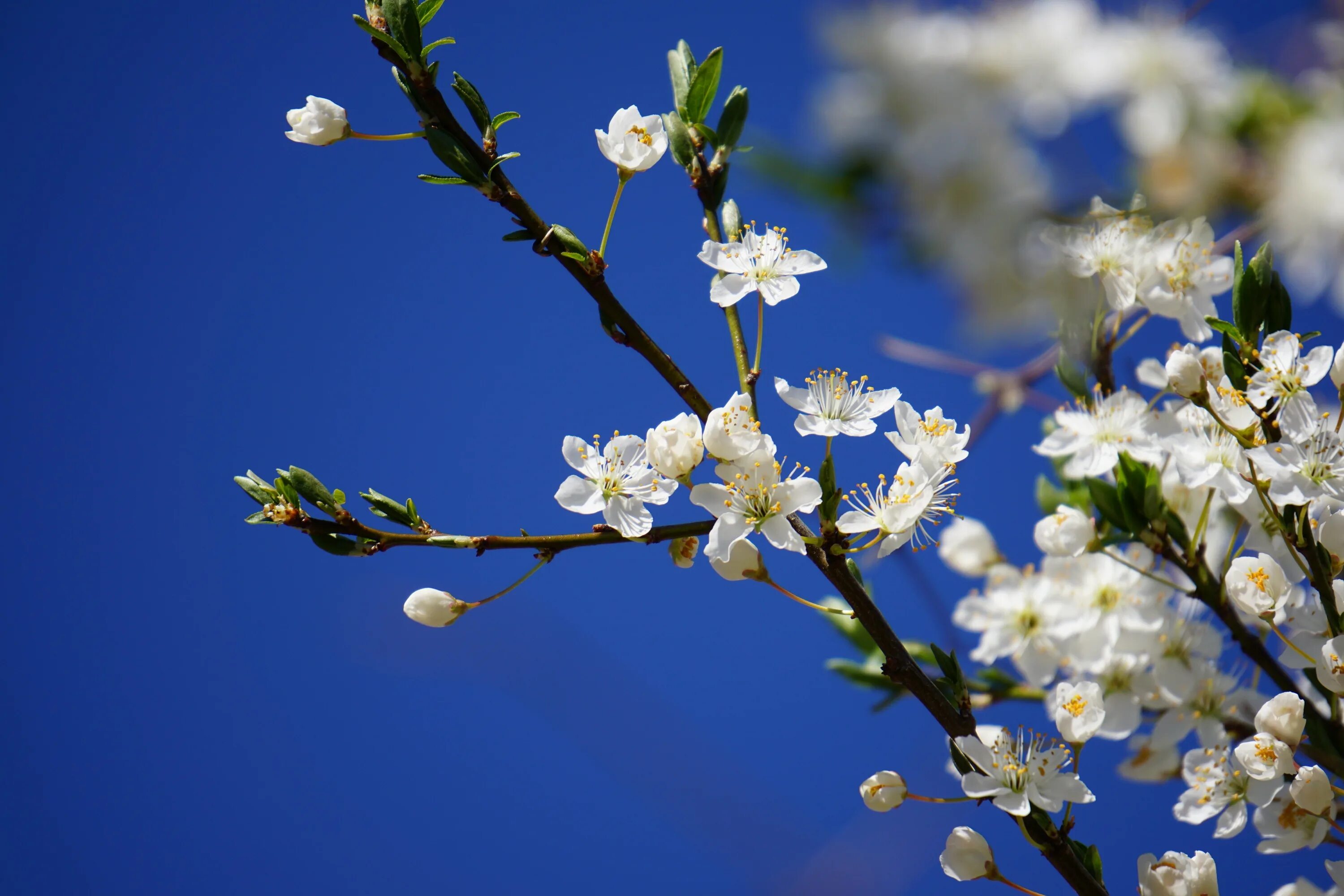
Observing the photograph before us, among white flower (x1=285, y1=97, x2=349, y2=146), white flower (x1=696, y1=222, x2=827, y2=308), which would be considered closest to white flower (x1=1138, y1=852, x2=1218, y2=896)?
white flower (x1=696, y1=222, x2=827, y2=308)

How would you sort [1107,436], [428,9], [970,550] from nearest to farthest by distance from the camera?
[428,9] → [1107,436] → [970,550]

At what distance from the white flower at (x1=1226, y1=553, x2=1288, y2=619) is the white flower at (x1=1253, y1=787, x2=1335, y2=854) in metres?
0.19

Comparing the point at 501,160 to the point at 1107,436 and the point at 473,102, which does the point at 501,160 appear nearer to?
the point at 473,102

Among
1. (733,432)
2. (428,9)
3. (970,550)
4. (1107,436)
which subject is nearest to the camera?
(733,432)

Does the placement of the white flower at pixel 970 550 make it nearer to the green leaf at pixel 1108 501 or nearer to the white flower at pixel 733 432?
the green leaf at pixel 1108 501

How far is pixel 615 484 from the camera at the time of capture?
2.53 ft

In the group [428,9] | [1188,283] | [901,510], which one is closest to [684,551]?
[901,510]

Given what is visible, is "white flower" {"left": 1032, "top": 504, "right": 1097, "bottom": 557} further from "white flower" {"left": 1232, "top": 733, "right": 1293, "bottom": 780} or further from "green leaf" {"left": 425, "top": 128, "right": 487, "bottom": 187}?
"green leaf" {"left": 425, "top": 128, "right": 487, "bottom": 187}

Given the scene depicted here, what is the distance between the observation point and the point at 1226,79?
24.2 inches

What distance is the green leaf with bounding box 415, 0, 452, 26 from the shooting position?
767 millimetres

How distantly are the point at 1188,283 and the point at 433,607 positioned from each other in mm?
844

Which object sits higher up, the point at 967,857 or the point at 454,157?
the point at 454,157

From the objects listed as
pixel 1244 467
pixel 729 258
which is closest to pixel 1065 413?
pixel 1244 467

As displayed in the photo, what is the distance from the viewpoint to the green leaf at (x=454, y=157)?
0.71 m
